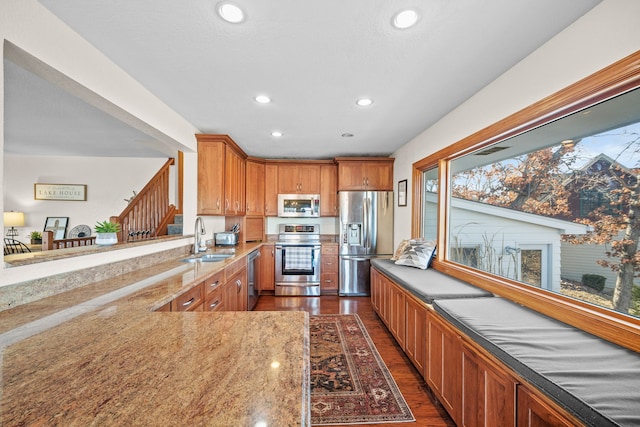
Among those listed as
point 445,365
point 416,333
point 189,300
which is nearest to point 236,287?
point 189,300

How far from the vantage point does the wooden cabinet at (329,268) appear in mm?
4406

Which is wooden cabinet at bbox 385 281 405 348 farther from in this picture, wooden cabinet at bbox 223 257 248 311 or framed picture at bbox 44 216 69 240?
framed picture at bbox 44 216 69 240

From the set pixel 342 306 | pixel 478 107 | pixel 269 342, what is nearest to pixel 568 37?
pixel 478 107

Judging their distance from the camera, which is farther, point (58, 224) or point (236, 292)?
point (58, 224)

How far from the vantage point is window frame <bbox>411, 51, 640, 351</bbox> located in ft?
3.94

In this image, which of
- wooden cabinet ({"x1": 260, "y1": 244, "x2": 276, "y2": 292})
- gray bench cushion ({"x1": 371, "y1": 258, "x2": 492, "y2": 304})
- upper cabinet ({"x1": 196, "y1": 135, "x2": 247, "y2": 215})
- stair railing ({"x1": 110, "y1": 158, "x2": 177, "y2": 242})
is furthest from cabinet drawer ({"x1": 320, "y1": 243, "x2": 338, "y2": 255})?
stair railing ({"x1": 110, "y1": 158, "x2": 177, "y2": 242})

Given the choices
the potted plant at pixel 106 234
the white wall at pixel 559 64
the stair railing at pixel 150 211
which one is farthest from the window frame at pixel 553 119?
the stair railing at pixel 150 211

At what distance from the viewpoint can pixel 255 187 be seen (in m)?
4.63

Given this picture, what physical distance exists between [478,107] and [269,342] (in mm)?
2434

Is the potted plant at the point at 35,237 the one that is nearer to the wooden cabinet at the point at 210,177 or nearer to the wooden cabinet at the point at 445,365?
the wooden cabinet at the point at 210,177

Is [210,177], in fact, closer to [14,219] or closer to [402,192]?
[402,192]

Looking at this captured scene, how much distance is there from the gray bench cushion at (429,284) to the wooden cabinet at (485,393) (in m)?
0.56

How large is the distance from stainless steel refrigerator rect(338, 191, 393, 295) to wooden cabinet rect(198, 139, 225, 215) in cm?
197

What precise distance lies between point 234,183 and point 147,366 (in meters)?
3.24
